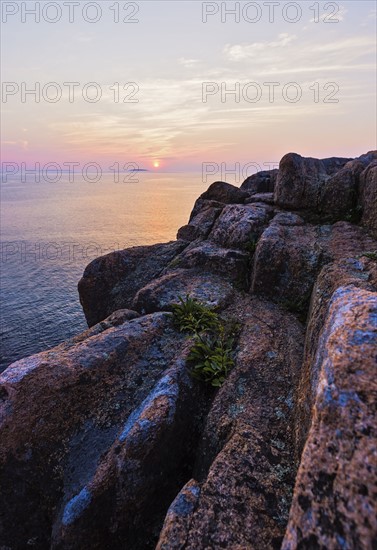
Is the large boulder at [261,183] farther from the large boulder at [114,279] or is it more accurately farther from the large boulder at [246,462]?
the large boulder at [246,462]

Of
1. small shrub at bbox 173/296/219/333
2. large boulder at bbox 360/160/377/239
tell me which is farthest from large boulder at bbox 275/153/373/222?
small shrub at bbox 173/296/219/333

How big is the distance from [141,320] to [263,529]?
26.5ft

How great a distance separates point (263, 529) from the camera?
614 centimetres

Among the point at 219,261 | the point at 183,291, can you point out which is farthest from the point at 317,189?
the point at 183,291

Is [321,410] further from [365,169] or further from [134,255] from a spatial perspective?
[134,255]

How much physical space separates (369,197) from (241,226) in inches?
252

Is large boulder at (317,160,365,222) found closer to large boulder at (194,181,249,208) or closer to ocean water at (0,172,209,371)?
large boulder at (194,181,249,208)

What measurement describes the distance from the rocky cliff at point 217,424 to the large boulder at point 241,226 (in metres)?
2.02

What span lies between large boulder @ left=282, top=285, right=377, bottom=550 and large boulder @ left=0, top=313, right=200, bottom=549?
4547mm

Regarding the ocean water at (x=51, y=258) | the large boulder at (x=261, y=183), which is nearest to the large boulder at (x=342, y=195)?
the large boulder at (x=261, y=183)

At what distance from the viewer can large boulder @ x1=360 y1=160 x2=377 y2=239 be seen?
15867mm

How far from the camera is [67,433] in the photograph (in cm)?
944

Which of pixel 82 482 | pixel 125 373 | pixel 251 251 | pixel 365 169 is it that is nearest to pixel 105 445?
pixel 82 482

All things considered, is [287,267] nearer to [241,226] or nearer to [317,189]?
[241,226]
